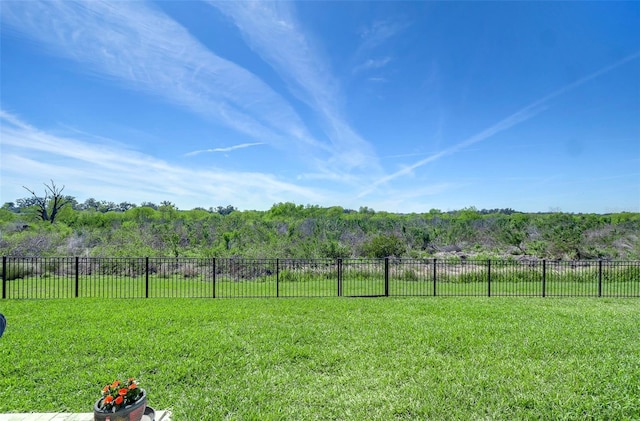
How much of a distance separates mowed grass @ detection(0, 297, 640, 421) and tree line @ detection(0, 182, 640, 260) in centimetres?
1148

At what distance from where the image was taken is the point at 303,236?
25266mm

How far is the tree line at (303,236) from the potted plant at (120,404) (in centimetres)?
1516

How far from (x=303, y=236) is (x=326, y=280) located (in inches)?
443

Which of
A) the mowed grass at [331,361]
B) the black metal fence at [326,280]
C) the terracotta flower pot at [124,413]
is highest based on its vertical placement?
the terracotta flower pot at [124,413]

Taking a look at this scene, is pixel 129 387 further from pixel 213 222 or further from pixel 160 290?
pixel 213 222

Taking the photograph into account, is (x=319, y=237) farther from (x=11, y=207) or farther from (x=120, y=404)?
(x=11, y=207)

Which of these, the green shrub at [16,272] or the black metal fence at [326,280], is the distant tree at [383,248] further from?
the green shrub at [16,272]

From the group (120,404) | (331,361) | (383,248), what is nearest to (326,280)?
(383,248)

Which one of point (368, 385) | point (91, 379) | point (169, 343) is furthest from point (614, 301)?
point (91, 379)

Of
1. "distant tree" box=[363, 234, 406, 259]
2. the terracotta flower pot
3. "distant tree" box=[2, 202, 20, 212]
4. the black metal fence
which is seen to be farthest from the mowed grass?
"distant tree" box=[2, 202, 20, 212]

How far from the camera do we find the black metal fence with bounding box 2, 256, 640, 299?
451 inches

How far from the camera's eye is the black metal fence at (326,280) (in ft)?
37.6

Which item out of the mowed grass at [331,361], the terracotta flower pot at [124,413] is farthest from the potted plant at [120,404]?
the mowed grass at [331,361]

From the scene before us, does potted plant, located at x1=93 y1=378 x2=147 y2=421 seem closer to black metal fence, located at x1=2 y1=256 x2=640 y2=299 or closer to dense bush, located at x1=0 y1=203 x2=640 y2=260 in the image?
black metal fence, located at x1=2 y1=256 x2=640 y2=299
